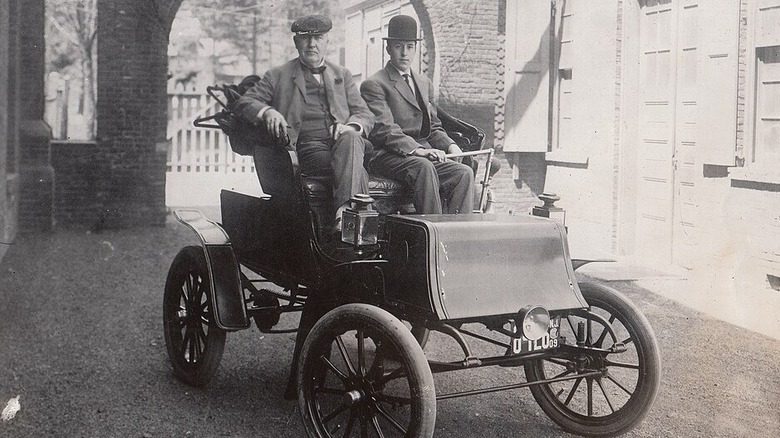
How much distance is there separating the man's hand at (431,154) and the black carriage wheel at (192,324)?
1.19 m

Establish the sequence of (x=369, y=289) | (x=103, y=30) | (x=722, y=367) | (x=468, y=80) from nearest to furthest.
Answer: (x=369, y=289) → (x=722, y=367) → (x=468, y=80) → (x=103, y=30)

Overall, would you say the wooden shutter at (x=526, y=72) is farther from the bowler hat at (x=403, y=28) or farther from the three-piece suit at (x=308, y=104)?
the bowler hat at (x=403, y=28)

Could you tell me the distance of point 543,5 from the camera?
7277 mm

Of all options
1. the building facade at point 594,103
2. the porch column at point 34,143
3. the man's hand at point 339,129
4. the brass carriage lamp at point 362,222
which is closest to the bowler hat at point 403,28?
the man's hand at point 339,129

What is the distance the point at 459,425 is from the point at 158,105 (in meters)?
6.10

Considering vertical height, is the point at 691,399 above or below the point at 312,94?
below

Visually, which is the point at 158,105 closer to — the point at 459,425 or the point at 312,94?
the point at 312,94

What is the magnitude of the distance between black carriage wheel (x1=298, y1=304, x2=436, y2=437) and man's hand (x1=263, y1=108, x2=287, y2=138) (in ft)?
3.52

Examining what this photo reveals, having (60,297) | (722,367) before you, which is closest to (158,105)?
(60,297)

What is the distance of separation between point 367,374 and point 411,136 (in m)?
1.44

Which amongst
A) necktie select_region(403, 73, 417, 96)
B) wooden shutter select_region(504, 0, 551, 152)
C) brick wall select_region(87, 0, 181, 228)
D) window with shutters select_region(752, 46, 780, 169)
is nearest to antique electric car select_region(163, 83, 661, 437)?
necktie select_region(403, 73, 417, 96)

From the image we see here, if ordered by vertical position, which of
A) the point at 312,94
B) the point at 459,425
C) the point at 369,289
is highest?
the point at 312,94

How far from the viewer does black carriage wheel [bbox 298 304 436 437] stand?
2.90 m

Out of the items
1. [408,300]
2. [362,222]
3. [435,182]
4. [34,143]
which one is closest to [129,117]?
[34,143]
